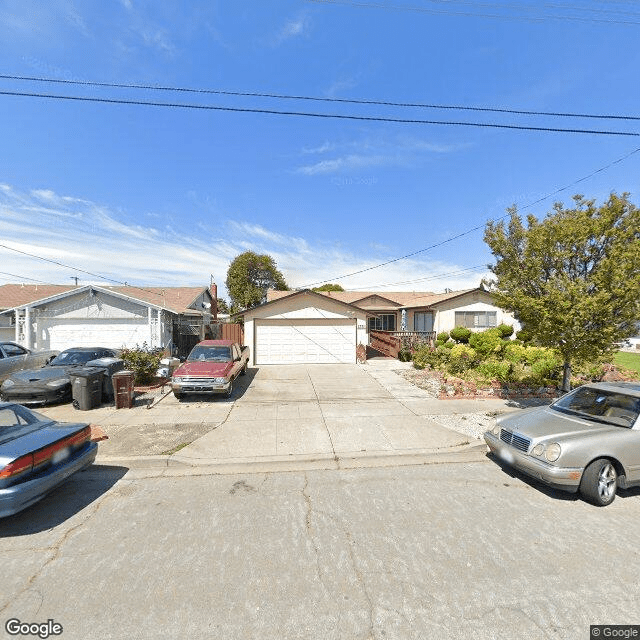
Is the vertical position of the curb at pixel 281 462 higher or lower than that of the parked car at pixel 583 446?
lower

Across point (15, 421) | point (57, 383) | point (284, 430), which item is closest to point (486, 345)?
point (284, 430)

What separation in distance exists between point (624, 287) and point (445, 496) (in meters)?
6.23

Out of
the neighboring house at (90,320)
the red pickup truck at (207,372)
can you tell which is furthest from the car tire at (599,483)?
the neighboring house at (90,320)

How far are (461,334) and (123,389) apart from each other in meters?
18.9

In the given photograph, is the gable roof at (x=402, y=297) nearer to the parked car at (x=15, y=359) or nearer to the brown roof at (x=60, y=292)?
the brown roof at (x=60, y=292)

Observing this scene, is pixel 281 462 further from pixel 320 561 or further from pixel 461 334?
pixel 461 334

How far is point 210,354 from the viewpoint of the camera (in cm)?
1066

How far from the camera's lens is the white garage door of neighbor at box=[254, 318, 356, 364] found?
1622 centimetres

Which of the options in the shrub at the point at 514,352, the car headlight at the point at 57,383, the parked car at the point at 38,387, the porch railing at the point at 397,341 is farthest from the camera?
the porch railing at the point at 397,341

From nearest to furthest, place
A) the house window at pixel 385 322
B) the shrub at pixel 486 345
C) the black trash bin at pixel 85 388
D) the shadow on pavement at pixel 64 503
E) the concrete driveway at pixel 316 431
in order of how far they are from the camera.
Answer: the shadow on pavement at pixel 64 503 < the concrete driveway at pixel 316 431 < the black trash bin at pixel 85 388 < the shrub at pixel 486 345 < the house window at pixel 385 322

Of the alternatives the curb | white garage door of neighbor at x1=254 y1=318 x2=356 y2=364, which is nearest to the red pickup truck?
the curb

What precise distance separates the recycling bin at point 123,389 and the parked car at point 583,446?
805cm

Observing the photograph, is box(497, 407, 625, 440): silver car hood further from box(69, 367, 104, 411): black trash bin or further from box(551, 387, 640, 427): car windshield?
box(69, 367, 104, 411): black trash bin

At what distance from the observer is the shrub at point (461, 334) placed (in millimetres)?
21312
